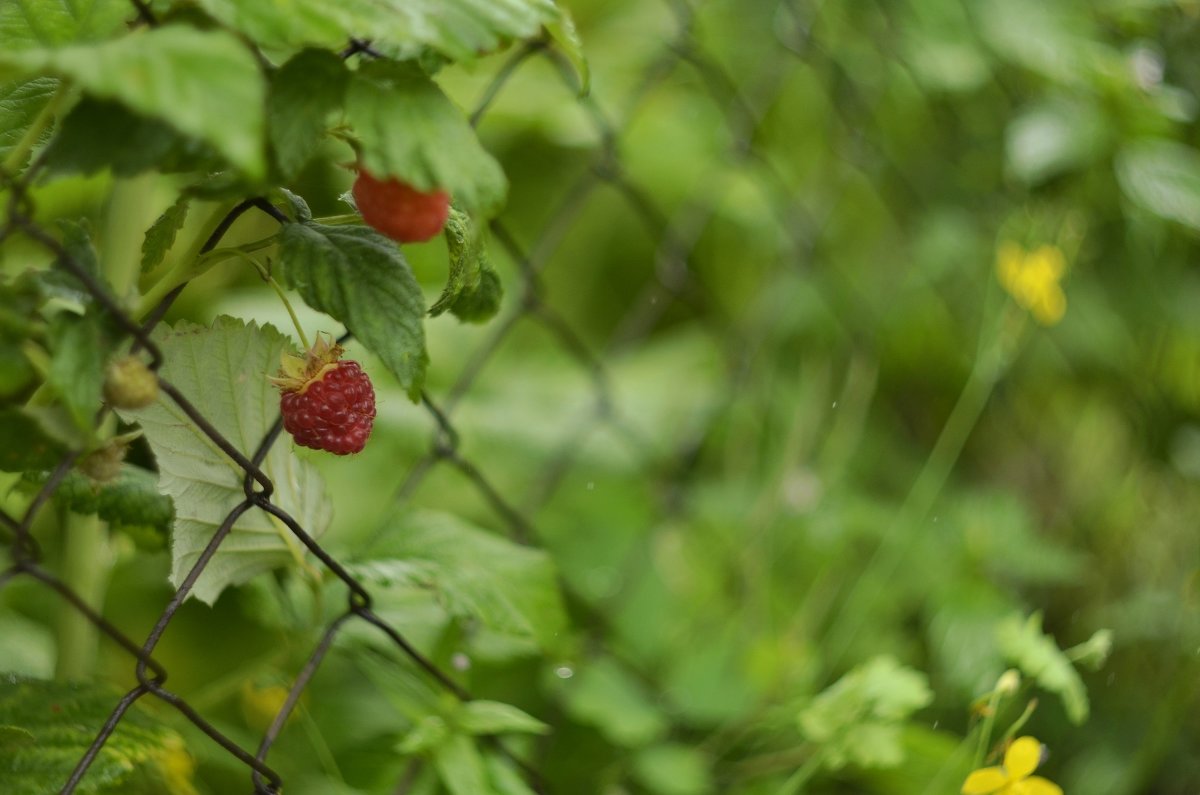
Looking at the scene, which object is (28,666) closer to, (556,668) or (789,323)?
(556,668)

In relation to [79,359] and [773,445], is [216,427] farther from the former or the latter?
[773,445]

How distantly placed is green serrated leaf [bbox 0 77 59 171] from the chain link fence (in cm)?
3

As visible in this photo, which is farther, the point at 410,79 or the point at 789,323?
the point at 789,323

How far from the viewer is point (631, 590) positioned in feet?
3.30

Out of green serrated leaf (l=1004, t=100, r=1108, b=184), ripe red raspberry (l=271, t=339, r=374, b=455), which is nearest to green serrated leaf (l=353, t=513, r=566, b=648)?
ripe red raspberry (l=271, t=339, r=374, b=455)

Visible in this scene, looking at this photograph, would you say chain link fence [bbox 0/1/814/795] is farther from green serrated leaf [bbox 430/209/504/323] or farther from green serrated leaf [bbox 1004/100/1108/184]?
green serrated leaf [bbox 1004/100/1108/184]

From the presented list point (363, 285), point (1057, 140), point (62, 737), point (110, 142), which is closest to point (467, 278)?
point (363, 285)

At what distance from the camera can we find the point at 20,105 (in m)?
0.42

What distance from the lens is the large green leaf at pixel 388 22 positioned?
0.33 meters

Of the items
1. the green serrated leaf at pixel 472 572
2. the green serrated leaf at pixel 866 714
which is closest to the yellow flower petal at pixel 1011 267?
the green serrated leaf at pixel 866 714

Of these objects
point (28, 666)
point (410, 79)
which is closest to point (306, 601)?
point (28, 666)

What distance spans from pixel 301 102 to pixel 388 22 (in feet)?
0.13

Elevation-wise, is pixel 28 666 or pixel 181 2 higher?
pixel 181 2

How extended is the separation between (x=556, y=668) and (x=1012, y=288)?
55 cm
